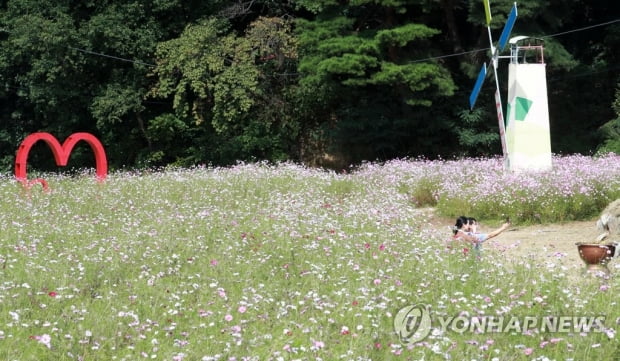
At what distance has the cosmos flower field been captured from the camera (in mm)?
4945

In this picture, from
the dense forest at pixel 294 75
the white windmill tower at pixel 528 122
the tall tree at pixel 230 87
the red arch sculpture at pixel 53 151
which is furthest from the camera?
the tall tree at pixel 230 87

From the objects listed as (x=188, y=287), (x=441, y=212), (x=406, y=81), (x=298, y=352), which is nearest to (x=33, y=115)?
(x=406, y=81)

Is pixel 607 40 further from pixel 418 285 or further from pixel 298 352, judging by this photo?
pixel 298 352

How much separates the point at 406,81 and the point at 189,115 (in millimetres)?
9813

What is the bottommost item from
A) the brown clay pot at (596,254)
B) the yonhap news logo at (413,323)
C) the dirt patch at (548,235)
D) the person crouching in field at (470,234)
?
the dirt patch at (548,235)

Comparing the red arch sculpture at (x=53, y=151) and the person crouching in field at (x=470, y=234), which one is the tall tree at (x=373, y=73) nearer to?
the red arch sculpture at (x=53, y=151)

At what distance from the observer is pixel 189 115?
91.4 feet

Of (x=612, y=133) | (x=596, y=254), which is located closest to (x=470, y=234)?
(x=596, y=254)

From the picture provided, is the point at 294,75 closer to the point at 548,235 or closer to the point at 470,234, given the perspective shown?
the point at 548,235

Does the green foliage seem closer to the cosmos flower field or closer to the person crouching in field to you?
the cosmos flower field

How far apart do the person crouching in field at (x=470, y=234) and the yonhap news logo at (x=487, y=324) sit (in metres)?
2.22

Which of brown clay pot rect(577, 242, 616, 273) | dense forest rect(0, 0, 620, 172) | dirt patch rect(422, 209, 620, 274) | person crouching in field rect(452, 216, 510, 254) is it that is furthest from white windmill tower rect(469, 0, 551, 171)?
brown clay pot rect(577, 242, 616, 273)

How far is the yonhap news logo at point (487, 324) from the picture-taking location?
518cm

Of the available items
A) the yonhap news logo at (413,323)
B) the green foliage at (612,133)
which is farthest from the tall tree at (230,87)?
the yonhap news logo at (413,323)
